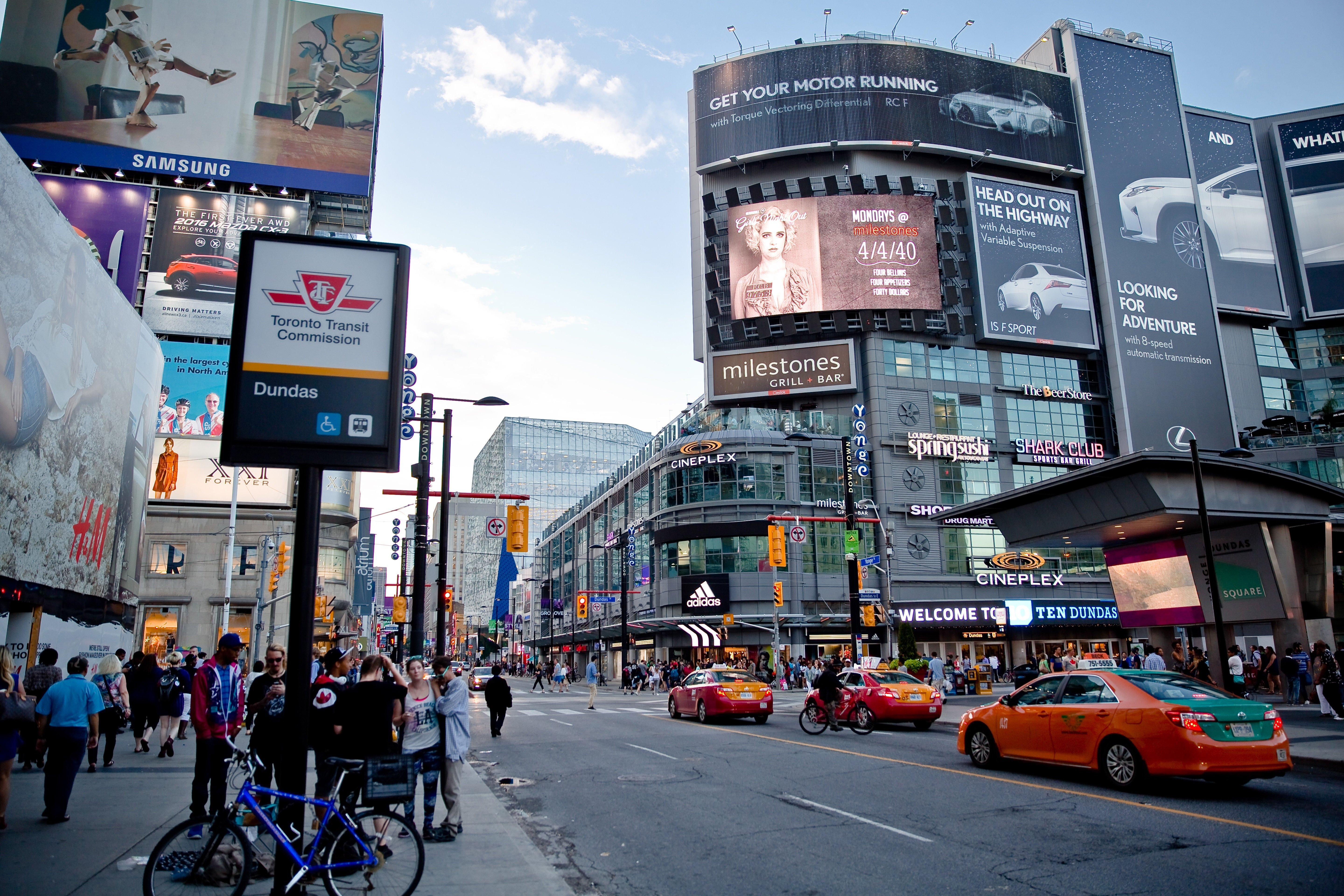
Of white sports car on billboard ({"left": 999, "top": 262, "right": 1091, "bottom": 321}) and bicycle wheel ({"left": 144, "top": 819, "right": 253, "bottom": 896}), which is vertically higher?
white sports car on billboard ({"left": 999, "top": 262, "right": 1091, "bottom": 321})

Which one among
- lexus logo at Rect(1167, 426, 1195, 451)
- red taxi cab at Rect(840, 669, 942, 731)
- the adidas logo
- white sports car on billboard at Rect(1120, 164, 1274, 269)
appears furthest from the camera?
white sports car on billboard at Rect(1120, 164, 1274, 269)

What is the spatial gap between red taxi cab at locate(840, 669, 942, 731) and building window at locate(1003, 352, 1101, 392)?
169 ft

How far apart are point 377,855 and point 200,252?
6825 centimetres

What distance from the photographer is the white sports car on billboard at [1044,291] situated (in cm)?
6669

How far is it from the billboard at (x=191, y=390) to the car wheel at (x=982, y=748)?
5467 centimetres

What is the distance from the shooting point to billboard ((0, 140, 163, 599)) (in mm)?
16359

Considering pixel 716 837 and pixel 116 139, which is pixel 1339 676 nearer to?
pixel 716 837

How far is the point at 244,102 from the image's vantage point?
231 ft

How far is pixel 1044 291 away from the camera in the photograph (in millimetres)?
67188

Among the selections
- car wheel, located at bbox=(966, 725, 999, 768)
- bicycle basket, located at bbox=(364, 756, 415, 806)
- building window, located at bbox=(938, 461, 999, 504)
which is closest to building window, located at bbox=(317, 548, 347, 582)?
building window, located at bbox=(938, 461, 999, 504)

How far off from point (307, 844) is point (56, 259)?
1620cm

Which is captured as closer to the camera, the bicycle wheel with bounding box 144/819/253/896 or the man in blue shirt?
the bicycle wheel with bounding box 144/819/253/896

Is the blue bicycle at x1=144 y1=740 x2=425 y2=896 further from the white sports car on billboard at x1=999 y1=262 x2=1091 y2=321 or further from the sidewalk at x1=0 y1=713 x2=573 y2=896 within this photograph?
the white sports car on billboard at x1=999 y1=262 x2=1091 y2=321

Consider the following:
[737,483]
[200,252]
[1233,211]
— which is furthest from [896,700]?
[1233,211]
